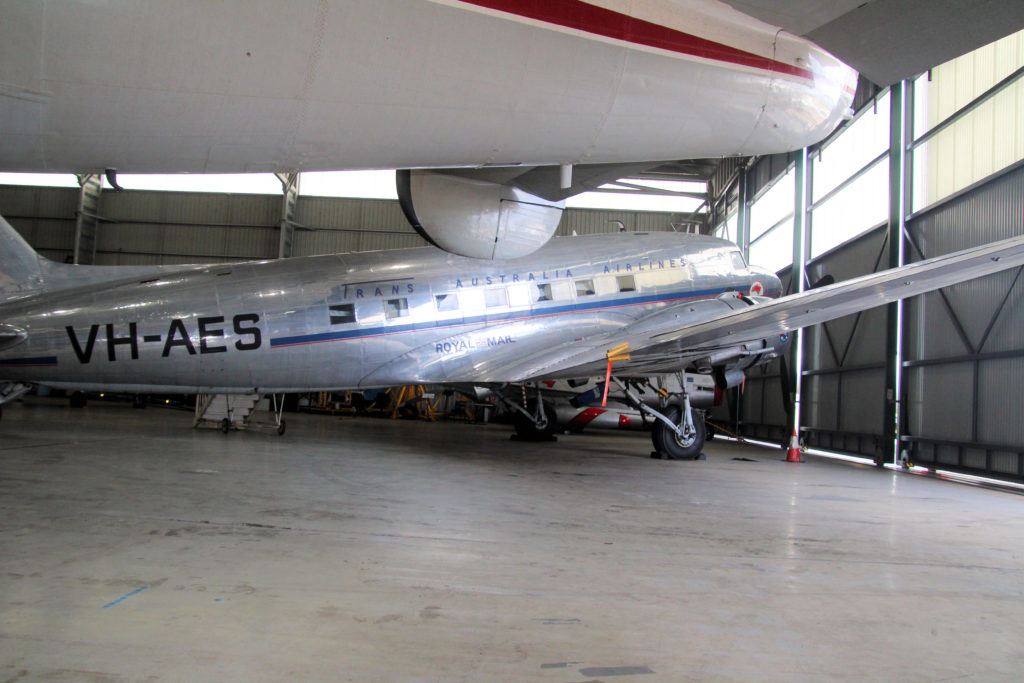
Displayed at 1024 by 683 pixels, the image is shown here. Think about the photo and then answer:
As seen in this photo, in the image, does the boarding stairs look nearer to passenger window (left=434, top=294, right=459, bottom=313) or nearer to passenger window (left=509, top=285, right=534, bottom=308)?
passenger window (left=434, top=294, right=459, bottom=313)

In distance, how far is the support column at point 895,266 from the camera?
13.7m

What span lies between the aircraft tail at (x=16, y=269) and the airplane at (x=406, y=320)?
0.06 ft

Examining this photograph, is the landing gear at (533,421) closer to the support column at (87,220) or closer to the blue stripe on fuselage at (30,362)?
the blue stripe on fuselage at (30,362)

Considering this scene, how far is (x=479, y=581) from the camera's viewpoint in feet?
11.3

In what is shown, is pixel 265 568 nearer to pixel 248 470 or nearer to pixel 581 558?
pixel 581 558

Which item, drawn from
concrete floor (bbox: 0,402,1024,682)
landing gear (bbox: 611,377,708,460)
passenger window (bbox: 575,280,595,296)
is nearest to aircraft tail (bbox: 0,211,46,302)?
concrete floor (bbox: 0,402,1024,682)

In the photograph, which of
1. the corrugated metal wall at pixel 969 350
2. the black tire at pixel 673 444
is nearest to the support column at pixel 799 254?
the corrugated metal wall at pixel 969 350

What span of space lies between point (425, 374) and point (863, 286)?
655 cm

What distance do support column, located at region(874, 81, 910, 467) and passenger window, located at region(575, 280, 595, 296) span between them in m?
7.13

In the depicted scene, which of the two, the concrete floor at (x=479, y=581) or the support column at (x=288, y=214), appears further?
the support column at (x=288, y=214)

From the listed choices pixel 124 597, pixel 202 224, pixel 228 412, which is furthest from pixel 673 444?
pixel 202 224

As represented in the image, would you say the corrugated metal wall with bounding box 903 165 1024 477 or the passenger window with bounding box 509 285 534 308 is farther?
the passenger window with bounding box 509 285 534 308

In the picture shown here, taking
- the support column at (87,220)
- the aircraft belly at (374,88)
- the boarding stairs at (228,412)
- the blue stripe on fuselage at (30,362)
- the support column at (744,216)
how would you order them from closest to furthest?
the aircraft belly at (374,88) → the blue stripe on fuselage at (30,362) → the boarding stairs at (228,412) → the support column at (744,216) → the support column at (87,220)

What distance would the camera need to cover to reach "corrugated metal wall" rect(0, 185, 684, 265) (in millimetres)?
31359
